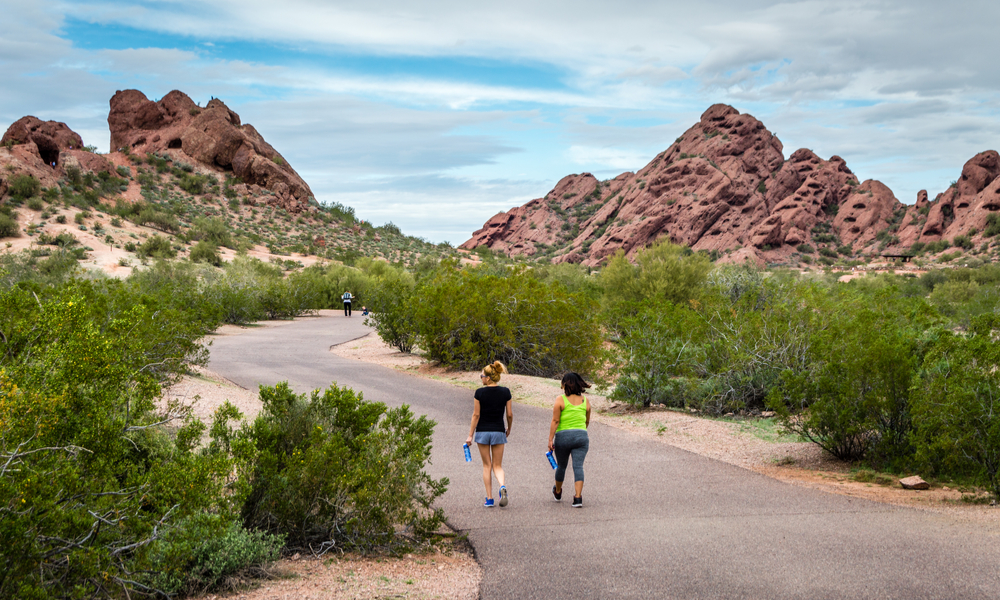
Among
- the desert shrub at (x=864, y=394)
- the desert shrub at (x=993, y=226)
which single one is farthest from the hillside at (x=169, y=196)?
the desert shrub at (x=993, y=226)

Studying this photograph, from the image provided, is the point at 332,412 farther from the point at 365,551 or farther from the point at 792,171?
the point at 792,171

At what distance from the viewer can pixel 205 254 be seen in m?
48.3

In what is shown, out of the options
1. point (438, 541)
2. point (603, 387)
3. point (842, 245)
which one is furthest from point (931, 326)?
point (842, 245)

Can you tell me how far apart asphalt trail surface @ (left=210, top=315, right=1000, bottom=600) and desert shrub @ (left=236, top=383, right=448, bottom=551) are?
2.89ft

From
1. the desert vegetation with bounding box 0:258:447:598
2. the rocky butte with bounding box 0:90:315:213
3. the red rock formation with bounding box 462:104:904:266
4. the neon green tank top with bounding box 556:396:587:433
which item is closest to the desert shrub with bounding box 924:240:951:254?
the red rock formation with bounding box 462:104:904:266

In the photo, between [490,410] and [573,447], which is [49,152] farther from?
[573,447]

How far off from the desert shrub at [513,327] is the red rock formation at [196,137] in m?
62.0

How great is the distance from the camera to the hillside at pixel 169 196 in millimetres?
47312

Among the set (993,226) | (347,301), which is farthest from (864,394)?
(993,226)

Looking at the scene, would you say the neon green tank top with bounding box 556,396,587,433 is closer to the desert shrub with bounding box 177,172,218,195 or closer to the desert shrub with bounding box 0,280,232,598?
the desert shrub with bounding box 0,280,232,598

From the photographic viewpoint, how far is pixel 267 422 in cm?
591

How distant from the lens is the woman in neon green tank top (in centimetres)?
706

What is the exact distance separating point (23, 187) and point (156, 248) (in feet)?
40.9

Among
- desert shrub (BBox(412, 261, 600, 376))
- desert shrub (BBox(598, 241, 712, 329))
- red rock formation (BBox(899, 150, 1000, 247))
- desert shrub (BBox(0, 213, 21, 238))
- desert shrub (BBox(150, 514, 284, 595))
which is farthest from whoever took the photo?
red rock formation (BBox(899, 150, 1000, 247))
